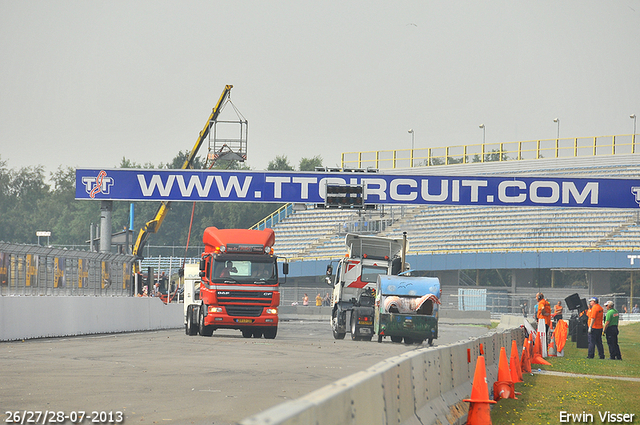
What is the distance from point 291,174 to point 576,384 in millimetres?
23075

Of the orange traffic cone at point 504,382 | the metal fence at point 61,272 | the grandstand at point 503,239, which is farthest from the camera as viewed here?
the grandstand at point 503,239

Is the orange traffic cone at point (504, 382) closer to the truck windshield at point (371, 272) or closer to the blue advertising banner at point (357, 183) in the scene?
the truck windshield at point (371, 272)

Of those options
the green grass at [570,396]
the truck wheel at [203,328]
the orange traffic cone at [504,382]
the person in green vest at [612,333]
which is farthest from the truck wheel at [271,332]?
the orange traffic cone at [504,382]

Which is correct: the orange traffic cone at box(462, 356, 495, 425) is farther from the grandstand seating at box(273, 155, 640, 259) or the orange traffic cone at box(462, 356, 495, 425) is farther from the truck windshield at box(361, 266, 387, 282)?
the grandstand seating at box(273, 155, 640, 259)

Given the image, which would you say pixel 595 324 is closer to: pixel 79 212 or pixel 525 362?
pixel 525 362

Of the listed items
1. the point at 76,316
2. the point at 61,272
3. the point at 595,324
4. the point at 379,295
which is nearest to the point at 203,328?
the point at 76,316

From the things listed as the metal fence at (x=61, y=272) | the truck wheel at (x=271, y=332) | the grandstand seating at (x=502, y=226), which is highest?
the grandstand seating at (x=502, y=226)

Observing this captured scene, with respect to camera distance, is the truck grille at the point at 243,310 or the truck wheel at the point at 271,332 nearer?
the truck grille at the point at 243,310

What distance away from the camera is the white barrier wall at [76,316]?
2266cm

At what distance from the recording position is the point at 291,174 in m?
37.8

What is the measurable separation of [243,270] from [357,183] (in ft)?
38.2

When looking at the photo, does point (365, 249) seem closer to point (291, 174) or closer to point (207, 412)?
point (291, 174)

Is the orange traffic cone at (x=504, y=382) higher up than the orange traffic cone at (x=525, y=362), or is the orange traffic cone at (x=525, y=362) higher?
the orange traffic cone at (x=504, y=382)

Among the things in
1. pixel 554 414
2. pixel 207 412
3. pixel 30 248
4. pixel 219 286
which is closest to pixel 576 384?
pixel 554 414
